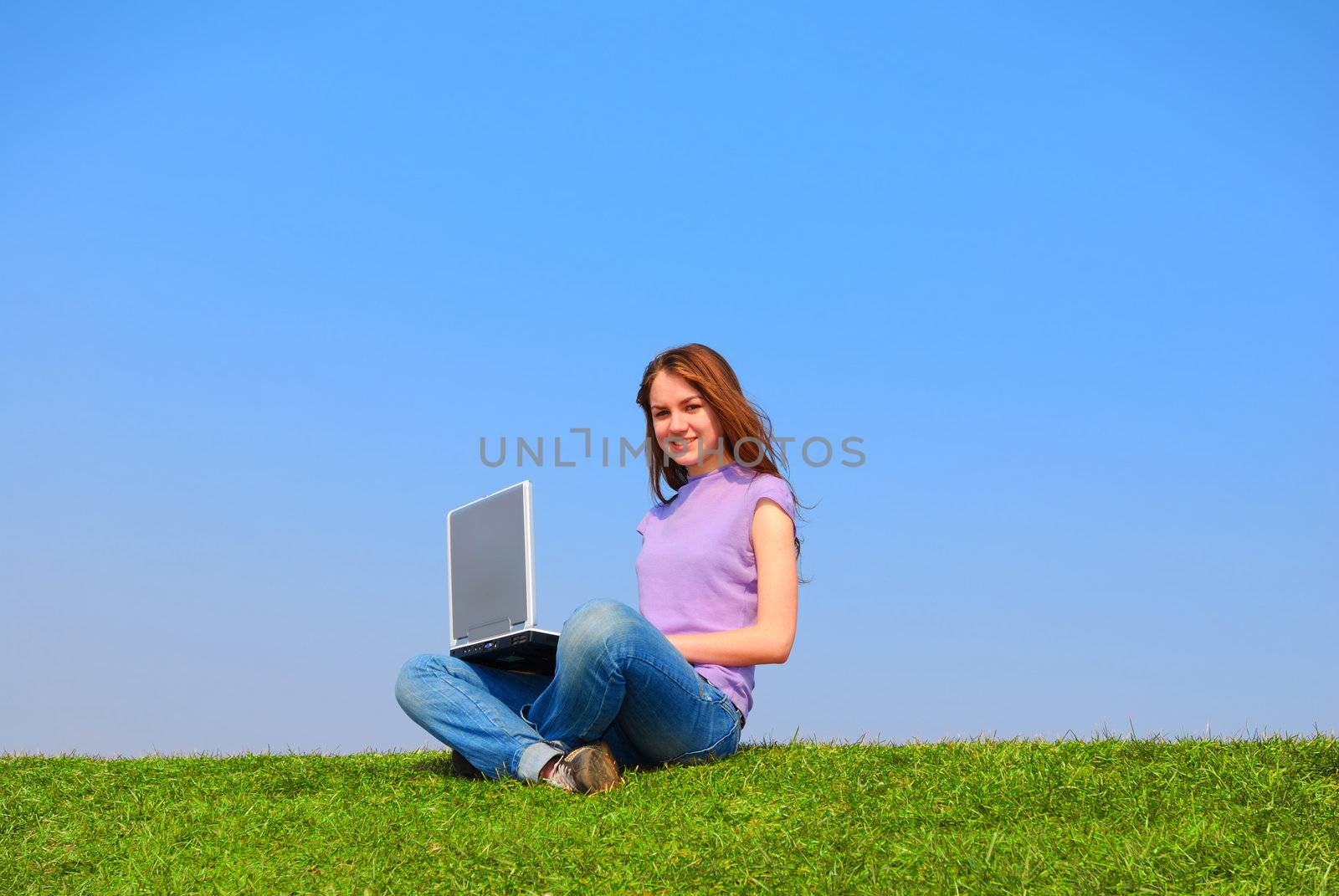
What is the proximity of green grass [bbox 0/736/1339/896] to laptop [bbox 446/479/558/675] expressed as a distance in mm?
690

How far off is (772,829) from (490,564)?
6.74 feet

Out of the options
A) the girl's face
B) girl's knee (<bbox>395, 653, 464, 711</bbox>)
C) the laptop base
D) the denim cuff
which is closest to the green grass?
the denim cuff

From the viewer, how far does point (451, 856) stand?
457 centimetres

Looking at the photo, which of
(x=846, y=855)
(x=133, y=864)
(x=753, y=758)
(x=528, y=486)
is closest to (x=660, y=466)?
(x=528, y=486)

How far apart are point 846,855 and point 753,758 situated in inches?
57.2

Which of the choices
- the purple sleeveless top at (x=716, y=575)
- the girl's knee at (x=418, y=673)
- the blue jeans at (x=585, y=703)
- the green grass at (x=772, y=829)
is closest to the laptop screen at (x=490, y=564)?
the girl's knee at (x=418, y=673)

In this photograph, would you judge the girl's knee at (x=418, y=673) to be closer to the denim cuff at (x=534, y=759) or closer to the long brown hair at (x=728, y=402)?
the denim cuff at (x=534, y=759)

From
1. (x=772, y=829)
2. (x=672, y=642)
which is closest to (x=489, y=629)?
(x=672, y=642)

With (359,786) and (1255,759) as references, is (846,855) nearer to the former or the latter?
(1255,759)

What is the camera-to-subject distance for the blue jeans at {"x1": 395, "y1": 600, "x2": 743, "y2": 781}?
5117 mm

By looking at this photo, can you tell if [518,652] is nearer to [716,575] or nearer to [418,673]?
[418,673]

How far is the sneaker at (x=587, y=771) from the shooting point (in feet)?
17.6

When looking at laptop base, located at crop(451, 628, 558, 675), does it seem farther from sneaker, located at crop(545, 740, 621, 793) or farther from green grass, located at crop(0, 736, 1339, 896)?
green grass, located at crop(0, 736, 1339, 896)

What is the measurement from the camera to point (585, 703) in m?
5.29
